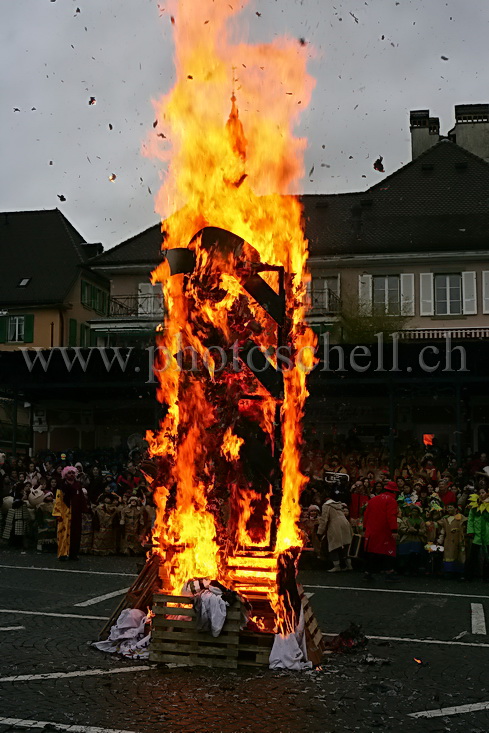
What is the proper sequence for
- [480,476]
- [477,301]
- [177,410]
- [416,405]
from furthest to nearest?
[477,301] → [416,405] → [480,476] → [177,410]

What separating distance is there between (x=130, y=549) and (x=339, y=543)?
4.56 meters

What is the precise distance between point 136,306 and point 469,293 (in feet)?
48.3

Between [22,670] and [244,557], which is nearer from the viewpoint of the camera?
[22,670]

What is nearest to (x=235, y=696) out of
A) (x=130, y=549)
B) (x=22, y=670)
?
(x=22, y=670)

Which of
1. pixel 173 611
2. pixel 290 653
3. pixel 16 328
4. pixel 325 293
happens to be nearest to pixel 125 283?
pixel 16 328

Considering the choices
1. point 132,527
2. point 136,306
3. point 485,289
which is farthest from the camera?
point 136,306

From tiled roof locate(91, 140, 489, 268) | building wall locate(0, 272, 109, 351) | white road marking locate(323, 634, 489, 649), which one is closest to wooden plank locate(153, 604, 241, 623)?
white road marking locate(323, 634, 489, 649)

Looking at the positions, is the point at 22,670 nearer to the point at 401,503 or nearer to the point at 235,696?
the point at 235,696

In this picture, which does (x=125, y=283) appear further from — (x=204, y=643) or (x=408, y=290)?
(x=204, y=643)

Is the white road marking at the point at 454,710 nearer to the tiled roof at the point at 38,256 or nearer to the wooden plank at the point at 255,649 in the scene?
the wooden plank at the point at 255,649

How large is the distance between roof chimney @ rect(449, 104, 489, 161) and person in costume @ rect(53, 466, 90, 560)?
3417 centimetres

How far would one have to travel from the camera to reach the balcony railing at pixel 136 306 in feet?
127

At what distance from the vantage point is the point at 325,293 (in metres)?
37.1

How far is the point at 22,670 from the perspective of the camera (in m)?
7.45
